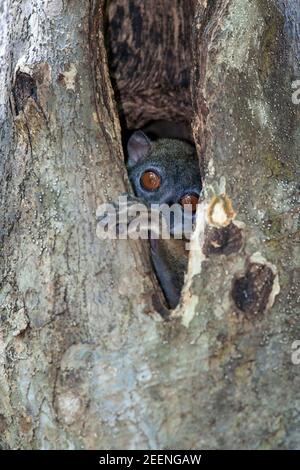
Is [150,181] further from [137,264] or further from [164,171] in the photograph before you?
[137,264]

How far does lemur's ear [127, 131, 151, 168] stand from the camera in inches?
163

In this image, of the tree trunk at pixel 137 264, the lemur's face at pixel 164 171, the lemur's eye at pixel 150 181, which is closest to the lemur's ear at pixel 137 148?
the lemur's face at pixel 164 171

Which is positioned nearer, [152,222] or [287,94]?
[152,222]

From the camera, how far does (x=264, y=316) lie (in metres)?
2.27

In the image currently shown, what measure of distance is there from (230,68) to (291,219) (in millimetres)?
581

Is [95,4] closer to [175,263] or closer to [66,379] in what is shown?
[175,263]

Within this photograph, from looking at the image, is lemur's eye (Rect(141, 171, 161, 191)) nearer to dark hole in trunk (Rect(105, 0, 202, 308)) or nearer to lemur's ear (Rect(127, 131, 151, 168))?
dark hole in trunk (Rect(105, 0, 202, 308))

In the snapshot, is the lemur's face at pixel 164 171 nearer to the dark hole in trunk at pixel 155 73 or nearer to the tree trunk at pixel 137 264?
the dark hole in trunk at pixel 155 73

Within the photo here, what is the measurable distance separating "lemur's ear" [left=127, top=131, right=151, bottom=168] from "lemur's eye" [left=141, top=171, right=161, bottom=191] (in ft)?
0.85

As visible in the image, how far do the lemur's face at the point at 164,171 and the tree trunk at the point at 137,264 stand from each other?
1052mm

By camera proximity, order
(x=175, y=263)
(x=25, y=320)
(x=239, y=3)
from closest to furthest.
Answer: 1. (x=25, y=320)
2. (x=239, y=3)
3. (x=175, y=263)

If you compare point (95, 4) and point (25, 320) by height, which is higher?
point (95, 4)

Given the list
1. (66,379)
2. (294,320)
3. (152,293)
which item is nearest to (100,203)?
(152,293)

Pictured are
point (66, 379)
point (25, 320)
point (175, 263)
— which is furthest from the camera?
point (175, 263)
